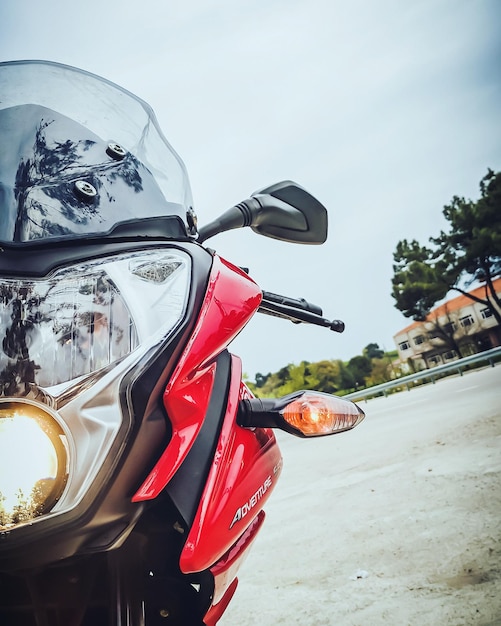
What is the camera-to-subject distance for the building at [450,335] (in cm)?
2995

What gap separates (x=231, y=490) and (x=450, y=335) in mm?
32816

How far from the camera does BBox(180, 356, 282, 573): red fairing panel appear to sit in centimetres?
72

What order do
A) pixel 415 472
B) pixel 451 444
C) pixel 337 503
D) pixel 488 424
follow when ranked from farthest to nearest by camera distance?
1. pixel 488 424
2. pixel 451 444
3. pixel 415 472
4. pixel 337 503

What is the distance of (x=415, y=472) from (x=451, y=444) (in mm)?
787

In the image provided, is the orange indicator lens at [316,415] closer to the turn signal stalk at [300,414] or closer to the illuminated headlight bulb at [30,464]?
the turn signal stalk at [300,414]

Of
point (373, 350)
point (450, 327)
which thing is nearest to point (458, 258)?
point (450, 327)

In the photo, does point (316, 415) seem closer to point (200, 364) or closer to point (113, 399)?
point (200, 364)

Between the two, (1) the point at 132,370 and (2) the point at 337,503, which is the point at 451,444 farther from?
(1) the point at 132,370

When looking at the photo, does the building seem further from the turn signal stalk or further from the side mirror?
the turn signal stalk

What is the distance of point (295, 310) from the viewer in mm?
1601

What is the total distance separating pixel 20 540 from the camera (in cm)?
59

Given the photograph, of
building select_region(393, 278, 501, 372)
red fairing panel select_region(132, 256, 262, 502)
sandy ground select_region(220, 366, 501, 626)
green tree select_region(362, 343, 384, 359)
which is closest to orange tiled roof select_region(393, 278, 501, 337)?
building select_region(393, 278, 501, 372)

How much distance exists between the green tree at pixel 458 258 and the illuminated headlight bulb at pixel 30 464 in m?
26.8

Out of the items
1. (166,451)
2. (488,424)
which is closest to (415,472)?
(488,424)
